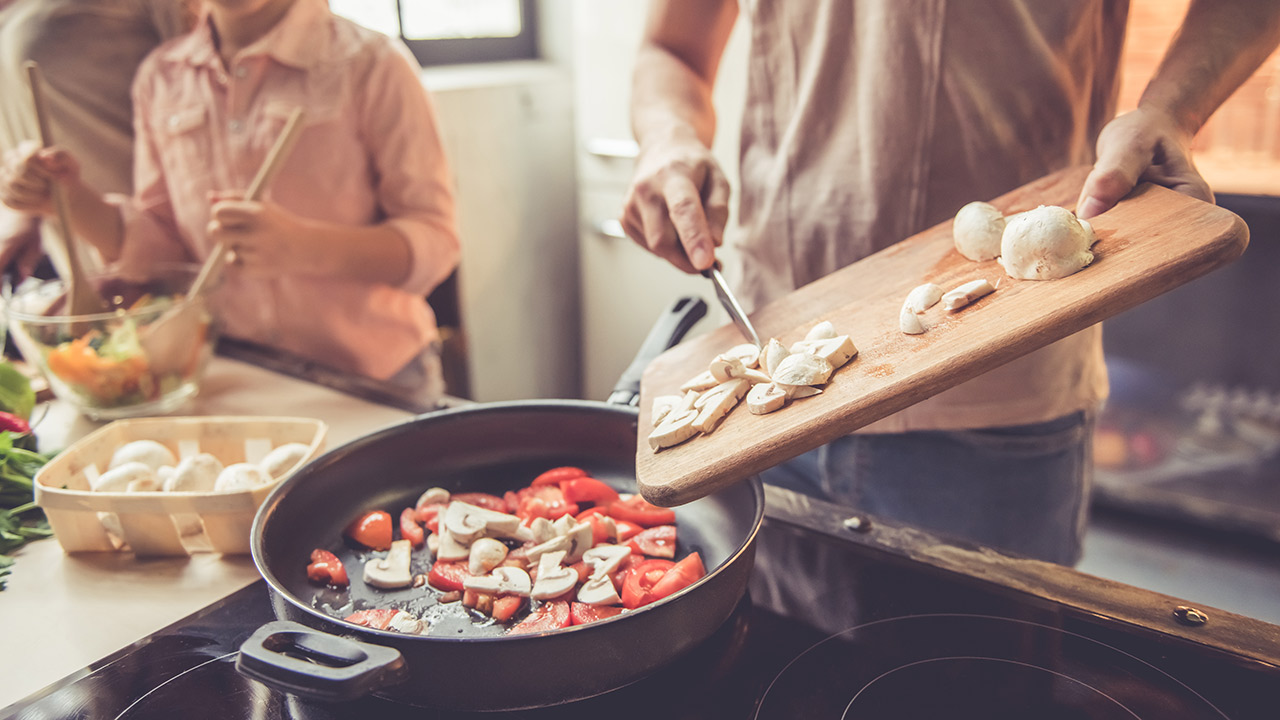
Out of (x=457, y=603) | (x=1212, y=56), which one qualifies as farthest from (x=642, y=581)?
(x=1212, y=56)

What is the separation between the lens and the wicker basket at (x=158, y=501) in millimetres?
753

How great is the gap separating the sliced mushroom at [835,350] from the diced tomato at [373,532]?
42 centimetres

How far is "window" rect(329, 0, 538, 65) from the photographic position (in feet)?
7.70

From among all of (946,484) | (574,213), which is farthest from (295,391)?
(574,213)

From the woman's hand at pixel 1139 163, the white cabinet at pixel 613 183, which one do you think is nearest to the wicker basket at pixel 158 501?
the woman's hand at pixel 1139 163

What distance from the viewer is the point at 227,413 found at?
1140 mm

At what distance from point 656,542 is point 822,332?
0.24m

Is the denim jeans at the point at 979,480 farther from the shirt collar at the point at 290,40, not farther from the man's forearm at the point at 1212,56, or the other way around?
the shirt collar at the point at 290,40

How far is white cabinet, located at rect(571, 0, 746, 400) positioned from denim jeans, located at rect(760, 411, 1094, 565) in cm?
125

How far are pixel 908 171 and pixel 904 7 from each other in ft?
0.54

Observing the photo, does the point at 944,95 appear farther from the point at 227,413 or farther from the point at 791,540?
the point at 227,413

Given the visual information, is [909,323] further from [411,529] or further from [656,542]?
[411,529]

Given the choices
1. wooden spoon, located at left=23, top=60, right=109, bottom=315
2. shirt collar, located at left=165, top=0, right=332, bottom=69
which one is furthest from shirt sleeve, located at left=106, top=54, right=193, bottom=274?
wooden spoon, located at left=23, top=60, right=109, bottom=315

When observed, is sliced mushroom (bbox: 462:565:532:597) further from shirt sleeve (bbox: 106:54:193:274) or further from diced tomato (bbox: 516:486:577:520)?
shirt sleeve (bbox: 106:54:193:274)
